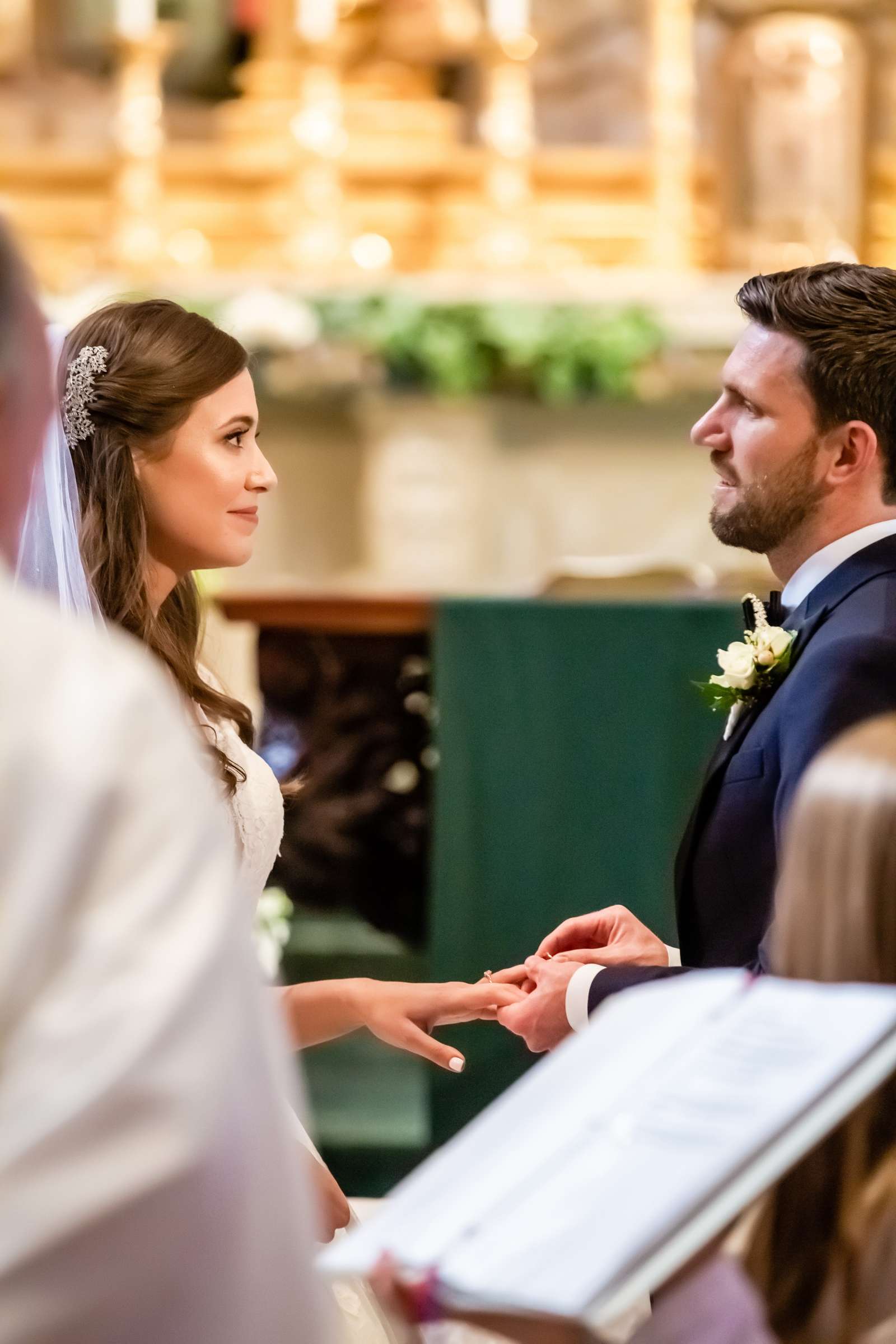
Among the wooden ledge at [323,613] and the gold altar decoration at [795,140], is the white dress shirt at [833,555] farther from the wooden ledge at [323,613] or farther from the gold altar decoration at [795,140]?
the gold altar decoration at [795,140]

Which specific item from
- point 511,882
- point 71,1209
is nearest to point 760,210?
point 511,882

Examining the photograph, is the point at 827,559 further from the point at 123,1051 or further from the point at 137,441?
the point at 123,1051

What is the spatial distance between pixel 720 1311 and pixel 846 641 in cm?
128

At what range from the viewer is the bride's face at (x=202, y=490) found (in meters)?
3.21

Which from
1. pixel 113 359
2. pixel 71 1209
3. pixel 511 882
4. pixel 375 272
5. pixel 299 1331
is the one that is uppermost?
pixel 375 272

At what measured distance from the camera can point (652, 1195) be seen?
1.46 metres

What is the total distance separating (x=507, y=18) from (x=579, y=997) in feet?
20.4

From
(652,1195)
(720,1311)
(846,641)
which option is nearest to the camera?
(652,1195)

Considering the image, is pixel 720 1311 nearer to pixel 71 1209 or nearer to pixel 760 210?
pixel 71 1209

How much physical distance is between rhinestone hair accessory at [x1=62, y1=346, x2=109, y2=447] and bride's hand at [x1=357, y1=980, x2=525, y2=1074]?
1.11 metres

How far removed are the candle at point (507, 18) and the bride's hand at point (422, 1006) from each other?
6103 millimetres

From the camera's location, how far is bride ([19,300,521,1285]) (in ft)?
10.4

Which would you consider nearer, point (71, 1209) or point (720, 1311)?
point (71, 1209)

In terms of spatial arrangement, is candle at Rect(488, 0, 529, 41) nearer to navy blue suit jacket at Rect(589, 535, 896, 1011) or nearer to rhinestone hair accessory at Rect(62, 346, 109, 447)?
rhinestone hair accessory at Rect(62, 346, 109, 447)
